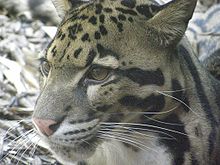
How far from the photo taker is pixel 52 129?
3879 millimetres

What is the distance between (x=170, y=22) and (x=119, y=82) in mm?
476

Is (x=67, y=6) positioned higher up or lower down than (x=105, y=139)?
higher up

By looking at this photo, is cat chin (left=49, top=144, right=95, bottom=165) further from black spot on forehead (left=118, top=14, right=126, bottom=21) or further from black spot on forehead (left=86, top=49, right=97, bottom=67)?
black spot on forehead (left=118, top=14, right=126, bottom=21)

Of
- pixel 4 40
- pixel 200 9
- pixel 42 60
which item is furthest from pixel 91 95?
pixel 200 9

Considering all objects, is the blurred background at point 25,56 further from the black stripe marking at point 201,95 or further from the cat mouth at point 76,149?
the black stripe marking at point 201,95

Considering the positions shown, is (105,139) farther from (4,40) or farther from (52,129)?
(4,40)

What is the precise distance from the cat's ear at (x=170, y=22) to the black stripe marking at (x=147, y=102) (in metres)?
0.33

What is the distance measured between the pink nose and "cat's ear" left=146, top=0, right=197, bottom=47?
807 mm

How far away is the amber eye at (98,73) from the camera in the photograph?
4.00 metres

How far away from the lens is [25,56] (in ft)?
22.9

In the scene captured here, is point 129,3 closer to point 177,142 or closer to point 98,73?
point 98,73

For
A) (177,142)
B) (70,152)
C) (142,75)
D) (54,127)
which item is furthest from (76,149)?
(177,142)

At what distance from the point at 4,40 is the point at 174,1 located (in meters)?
3.41

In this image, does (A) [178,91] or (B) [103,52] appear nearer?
(B) [103,52]
